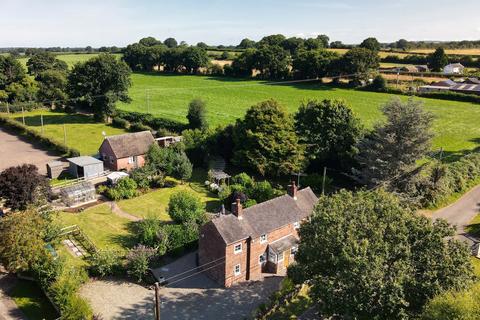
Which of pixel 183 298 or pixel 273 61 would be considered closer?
pixel 183 298

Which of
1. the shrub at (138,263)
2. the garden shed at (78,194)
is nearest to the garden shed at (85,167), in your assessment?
the garden shed at (78,194)

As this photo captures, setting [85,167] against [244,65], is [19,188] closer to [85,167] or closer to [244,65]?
[85,167]

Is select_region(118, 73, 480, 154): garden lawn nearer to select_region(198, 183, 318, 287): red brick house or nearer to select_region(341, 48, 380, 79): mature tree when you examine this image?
select_region(341, 48, 380, 79): mature tree

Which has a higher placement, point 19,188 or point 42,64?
point 42,64

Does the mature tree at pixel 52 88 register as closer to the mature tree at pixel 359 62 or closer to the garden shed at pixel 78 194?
the garden shed at pixel 78 194

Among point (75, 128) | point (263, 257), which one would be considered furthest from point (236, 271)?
point (75, 128)
